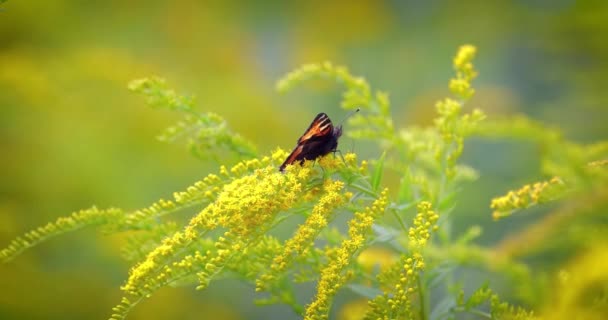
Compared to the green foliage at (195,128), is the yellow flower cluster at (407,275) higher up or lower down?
lower down

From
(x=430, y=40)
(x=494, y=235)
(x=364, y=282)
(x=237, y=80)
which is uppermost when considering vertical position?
(x=430, y=40)

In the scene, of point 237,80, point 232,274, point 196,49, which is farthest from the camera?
point 196,49

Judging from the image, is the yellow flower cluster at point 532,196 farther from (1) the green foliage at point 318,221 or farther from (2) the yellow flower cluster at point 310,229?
(2) the yellow flower cluster at point 310,229

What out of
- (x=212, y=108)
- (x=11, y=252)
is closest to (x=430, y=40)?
(x=212, y=108)

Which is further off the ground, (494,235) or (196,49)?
(196,49)

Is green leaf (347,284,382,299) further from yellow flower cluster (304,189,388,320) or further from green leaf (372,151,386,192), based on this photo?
green leaf (372,151,386,192)

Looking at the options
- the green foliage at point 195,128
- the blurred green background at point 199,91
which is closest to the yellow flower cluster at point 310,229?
the green foliage at point 195,128

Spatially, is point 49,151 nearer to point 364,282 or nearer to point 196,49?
point 196,49

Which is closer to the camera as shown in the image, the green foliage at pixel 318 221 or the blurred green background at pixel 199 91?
the green foliage at pixel 318 221
